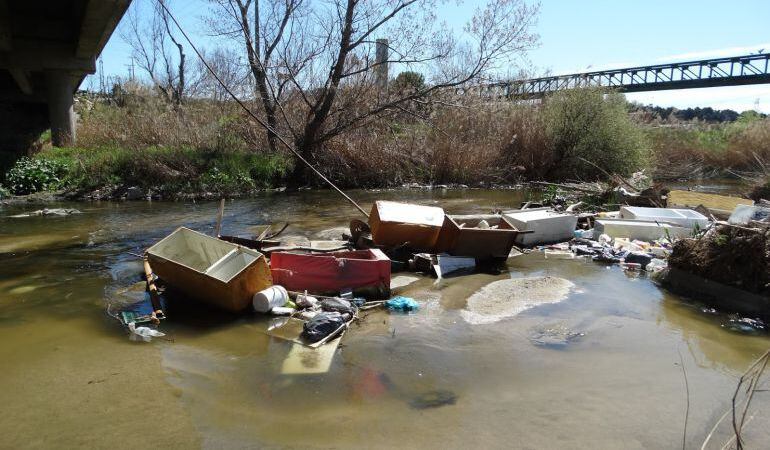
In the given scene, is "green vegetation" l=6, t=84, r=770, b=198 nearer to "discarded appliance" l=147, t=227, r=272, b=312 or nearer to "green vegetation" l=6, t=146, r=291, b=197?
"green vegetation" l=6, t=146, r=291, b=197

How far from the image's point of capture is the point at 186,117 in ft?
66.5

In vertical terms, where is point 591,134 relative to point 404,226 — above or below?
above

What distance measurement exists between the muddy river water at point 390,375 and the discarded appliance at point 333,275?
0.55 metres

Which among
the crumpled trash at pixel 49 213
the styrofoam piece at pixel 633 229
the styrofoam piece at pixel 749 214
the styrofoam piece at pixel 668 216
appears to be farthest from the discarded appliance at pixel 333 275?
the crumpled trash at pixel 49 213

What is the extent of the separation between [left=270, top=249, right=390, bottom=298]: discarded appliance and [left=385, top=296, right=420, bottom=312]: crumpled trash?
26 centimetres

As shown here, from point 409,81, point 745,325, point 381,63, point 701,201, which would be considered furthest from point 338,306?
point 409,81

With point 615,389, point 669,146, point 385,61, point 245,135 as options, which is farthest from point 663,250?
point 669,146

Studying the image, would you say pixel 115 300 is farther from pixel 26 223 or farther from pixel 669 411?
pixel 26 223

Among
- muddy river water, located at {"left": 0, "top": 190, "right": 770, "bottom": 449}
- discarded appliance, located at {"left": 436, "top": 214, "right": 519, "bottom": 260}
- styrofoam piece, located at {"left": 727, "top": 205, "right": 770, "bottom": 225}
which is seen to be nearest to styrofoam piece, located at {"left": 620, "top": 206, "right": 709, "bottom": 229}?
styrofoam piece, located at {"left": 727, "top": 205, "right": 770, "bottom": 225}

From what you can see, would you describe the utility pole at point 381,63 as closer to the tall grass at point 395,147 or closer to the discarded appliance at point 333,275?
the tall grass at point 395,147

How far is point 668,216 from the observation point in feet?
34.0

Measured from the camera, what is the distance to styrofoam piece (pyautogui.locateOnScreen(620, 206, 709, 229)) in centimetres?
1005

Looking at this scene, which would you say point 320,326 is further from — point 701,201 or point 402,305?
point 701,201

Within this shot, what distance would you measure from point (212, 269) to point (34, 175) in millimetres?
13947
